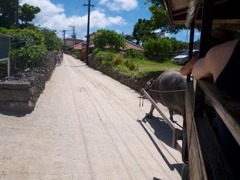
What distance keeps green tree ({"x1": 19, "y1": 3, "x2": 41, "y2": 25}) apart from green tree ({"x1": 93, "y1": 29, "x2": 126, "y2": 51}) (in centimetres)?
1187

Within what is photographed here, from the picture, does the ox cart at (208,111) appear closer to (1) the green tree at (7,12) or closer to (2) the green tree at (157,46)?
(2) the green tree at (157,46)

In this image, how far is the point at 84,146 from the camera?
19.8 feet

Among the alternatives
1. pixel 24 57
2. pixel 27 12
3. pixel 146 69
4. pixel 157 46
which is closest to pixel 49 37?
pixel 27 12

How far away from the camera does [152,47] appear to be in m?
28.6

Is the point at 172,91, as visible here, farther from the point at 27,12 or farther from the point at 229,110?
the point at 27,12

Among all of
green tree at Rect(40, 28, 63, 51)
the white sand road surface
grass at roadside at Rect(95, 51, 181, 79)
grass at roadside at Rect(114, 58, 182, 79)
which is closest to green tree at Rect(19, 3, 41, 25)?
green tree at Rect(40, 28, 63, 51)

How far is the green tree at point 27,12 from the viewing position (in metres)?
40.2

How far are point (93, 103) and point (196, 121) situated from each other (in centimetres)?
882

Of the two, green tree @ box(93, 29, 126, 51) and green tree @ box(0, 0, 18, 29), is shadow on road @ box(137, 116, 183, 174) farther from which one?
green tree @ box(0, 0, 18, 29)

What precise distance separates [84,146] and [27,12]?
126 ft

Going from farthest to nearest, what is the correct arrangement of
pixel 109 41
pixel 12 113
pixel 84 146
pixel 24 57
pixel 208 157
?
pixel 109 41
pixel 24 57
pixel 12 113
pixel 84 146
pixel 208 157

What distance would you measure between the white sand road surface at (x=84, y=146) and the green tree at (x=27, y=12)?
3414 cm

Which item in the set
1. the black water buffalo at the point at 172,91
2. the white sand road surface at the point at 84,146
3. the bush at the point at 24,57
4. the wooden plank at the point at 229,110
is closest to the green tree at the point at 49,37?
the bush at the point at 24,57

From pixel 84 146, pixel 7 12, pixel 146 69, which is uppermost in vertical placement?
pixel 7 12
